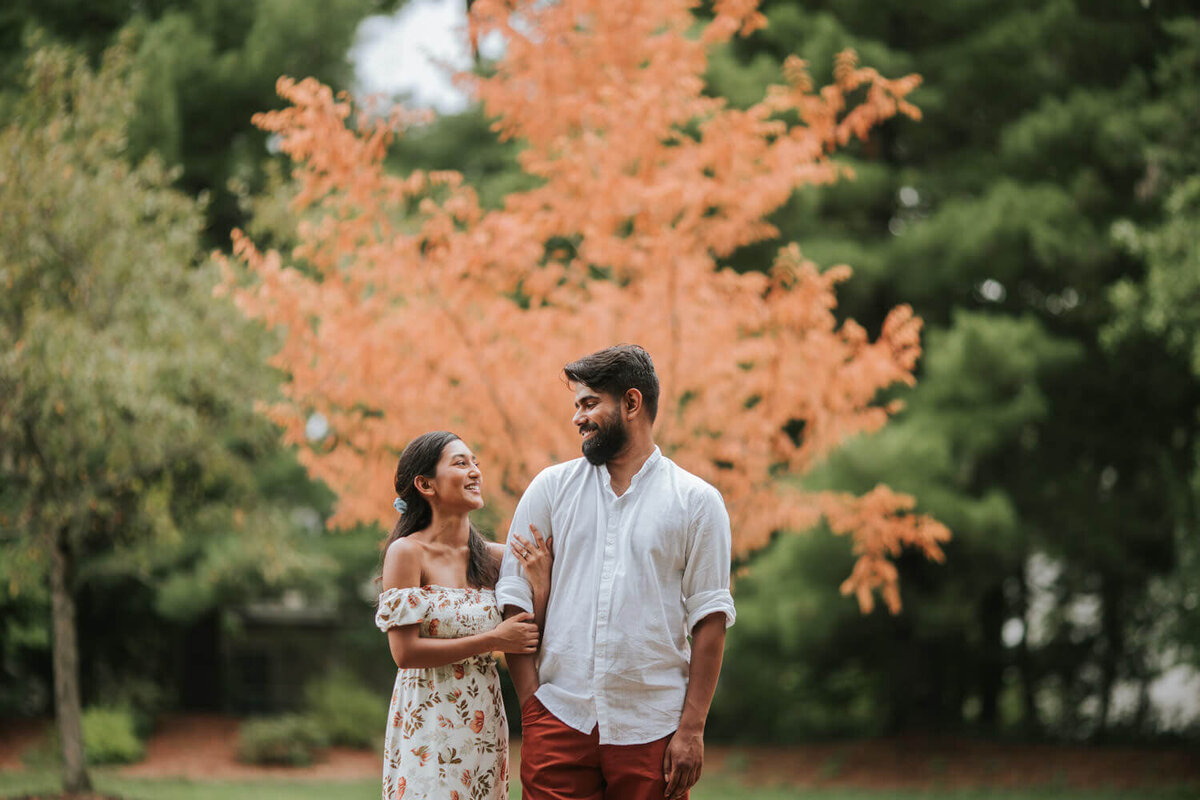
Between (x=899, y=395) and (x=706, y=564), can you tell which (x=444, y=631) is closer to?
(x=706, y=564)

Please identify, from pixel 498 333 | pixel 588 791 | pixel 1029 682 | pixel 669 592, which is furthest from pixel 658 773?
pixel 1029 682

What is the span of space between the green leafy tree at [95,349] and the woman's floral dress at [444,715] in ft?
16.2

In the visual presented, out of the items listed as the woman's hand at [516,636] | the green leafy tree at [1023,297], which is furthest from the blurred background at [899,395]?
the woman's hand at [516,636]

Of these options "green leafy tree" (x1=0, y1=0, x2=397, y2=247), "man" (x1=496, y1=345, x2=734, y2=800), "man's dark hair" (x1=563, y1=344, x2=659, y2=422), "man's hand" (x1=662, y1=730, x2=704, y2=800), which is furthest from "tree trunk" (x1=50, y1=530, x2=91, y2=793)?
"man's hand" (x1=662, y1=730, x2=704, y2=800)

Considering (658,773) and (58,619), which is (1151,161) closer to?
(658,773)

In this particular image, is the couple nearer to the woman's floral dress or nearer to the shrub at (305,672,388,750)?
the woman's floral dress

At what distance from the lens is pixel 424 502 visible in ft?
11.6

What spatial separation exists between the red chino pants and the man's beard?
726 mm

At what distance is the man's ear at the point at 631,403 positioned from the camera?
3143 mm

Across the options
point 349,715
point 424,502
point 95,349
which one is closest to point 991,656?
point 349,715

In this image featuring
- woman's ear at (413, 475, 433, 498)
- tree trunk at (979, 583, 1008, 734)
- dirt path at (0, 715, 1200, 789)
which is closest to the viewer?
woman's ear at (413, 475, 433, 498)

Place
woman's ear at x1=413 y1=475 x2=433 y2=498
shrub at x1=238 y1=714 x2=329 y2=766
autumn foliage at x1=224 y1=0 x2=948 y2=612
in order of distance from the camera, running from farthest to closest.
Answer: shrub at x1=238 y1=714 x2=329 y2=766, autumn foliage at x1=224 y1=0 x2=948 y2=612, woman's ear at x1=413 y1=475 x2=433 y2=498

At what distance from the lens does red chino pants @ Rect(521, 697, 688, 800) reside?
Result: 298cm

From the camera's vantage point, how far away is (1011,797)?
10.4m
